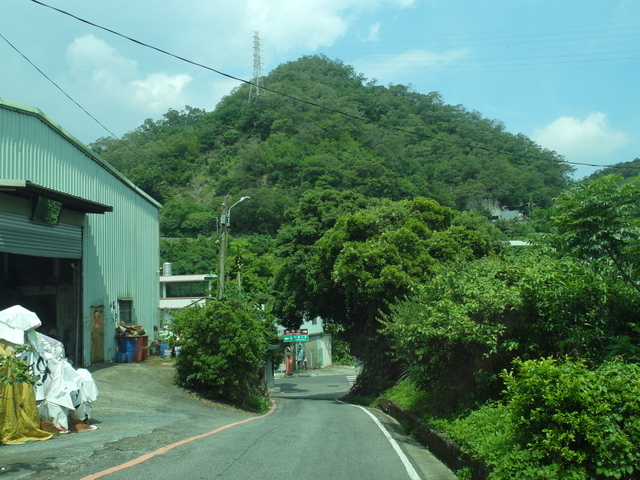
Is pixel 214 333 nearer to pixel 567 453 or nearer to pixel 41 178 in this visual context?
pixel 41 178

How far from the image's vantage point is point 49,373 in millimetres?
11008

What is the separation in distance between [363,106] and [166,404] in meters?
80.2

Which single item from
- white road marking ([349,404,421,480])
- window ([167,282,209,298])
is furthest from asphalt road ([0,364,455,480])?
window ([167,282,209,298])

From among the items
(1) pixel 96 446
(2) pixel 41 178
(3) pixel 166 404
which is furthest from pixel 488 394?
(2) pixel 41 178

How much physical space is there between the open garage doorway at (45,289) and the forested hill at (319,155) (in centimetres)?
3096

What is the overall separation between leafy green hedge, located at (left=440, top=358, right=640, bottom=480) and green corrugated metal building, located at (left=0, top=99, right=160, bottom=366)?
12953mm

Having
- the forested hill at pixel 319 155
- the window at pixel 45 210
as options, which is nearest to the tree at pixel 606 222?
the window at pixel 45 210

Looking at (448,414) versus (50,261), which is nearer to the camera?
(448,414)

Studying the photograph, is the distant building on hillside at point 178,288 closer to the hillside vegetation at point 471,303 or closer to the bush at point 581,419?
the hillside vegetation at point 471,303

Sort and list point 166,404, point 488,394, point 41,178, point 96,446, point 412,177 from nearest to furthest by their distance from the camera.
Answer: point 96,446
point 488,394
point 166,404
point 41,178
point 412,177

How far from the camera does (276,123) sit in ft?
290

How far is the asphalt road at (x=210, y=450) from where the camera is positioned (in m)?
7.74

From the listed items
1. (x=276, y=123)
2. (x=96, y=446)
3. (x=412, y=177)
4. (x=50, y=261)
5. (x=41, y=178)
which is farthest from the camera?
(x=276, y=123)

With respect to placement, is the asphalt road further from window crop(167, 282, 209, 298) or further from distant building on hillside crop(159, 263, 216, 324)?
window crop(167, 282, 209, 298)
